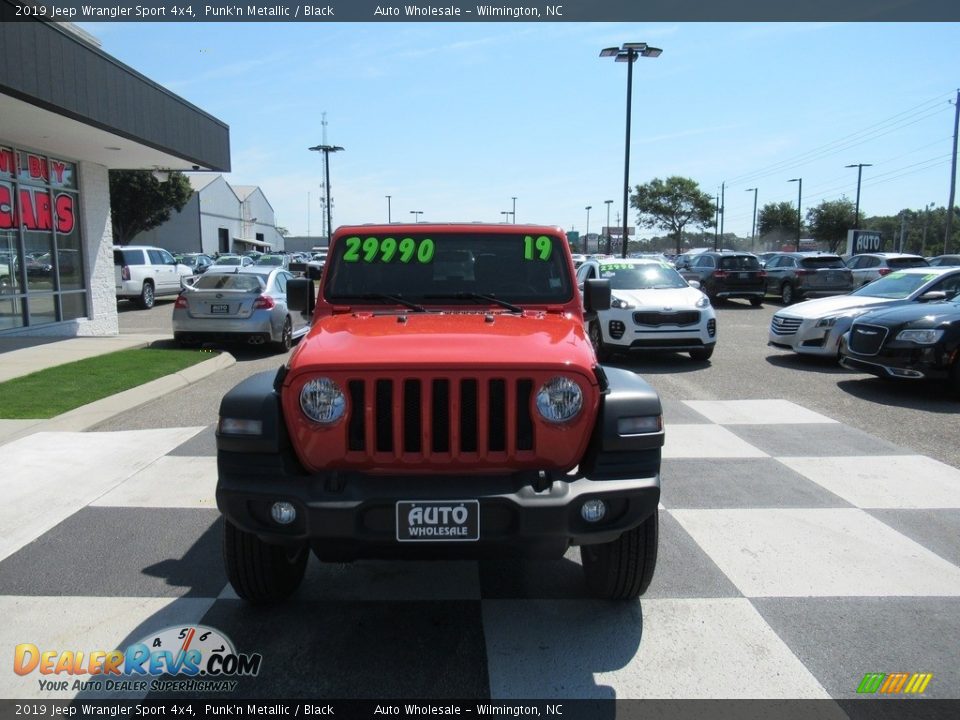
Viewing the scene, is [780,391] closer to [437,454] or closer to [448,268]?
[448,268]

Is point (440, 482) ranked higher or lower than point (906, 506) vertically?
higher

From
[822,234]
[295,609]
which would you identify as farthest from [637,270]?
[822,234]

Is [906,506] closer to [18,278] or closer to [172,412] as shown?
[172,412]

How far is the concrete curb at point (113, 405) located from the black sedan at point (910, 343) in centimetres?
865

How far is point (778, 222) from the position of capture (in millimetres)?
80750

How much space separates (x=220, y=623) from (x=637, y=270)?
10.9 metres

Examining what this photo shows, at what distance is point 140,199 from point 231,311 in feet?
122

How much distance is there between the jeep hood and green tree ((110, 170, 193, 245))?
4469 centimetres

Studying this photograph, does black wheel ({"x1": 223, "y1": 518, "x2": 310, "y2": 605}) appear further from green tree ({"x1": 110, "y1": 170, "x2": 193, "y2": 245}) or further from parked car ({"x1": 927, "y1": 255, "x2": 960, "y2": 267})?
green tree ({"x1": 110, "y1": 170, "x2": 193, "y2": 245})

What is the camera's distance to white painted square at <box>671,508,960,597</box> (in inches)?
154

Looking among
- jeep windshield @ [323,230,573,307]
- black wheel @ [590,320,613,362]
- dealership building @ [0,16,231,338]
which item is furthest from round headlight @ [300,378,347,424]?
black wheel @ [590,320,613,362]

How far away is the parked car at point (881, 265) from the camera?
23500 millimetres

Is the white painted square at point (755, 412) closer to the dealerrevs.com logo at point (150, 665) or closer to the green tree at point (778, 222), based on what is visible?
the dealerrevs.com logo at point (150, 665)

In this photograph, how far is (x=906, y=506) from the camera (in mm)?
5180
